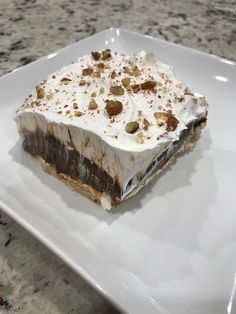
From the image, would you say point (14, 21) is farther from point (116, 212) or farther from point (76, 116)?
point (116, 212)

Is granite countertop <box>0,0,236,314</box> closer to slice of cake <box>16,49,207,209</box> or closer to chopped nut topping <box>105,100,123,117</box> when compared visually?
slice of cake <box>16,49,207,209</box>

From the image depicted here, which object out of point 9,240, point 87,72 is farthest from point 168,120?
point 9,240

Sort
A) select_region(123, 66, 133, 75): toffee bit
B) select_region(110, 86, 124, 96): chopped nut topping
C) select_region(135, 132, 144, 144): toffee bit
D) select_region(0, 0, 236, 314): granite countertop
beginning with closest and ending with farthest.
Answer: select_region(135, 132, 144, 144): toffee bit → select_region(110, 86, 124, 96): chopped nut topping → select_region(123, 66, 133, 75): toffee bit → select_region(0, 0, 236, 314): granite countertop

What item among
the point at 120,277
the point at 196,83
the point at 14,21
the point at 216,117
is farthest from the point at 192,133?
the point at 14,21

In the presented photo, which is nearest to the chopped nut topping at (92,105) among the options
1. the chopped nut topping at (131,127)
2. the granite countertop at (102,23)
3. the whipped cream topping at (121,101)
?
the whipped cream topping at (121,101)

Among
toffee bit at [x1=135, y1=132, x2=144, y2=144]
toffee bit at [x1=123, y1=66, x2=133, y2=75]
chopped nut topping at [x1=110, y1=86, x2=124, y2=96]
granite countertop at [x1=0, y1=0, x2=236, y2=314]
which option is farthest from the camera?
granite countertop at [x1=0, y1=0, x2=236, y2=314]

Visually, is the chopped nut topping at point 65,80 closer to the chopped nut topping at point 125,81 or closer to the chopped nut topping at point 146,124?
the chopped nut topping at point 125,81

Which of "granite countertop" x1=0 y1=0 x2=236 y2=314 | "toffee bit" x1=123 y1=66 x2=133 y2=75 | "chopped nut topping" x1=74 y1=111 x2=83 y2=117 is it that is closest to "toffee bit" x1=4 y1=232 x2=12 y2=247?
"granite countertop" x1=0 y1=0 x2=236 y2=314

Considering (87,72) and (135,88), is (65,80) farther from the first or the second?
(135,88)
